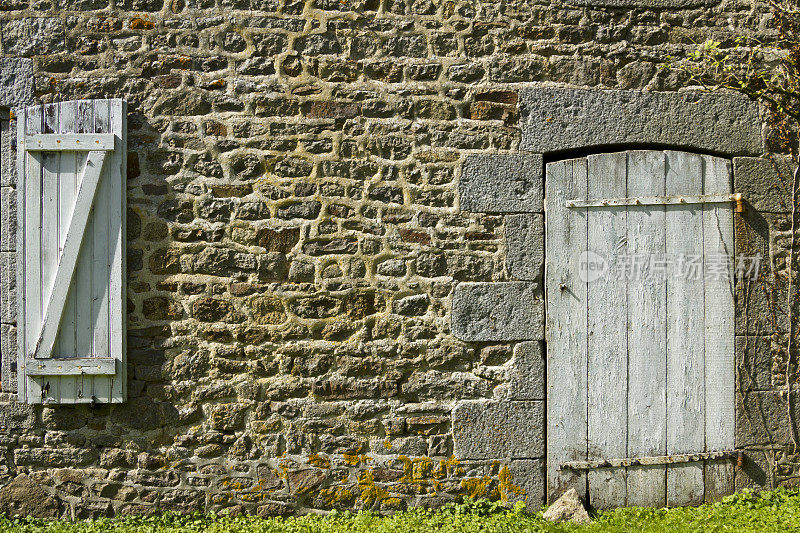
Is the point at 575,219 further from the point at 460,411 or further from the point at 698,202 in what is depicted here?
the point at 460,411

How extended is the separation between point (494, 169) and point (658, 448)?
6.43 ft

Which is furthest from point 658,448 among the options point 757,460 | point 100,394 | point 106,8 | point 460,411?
point 106,8

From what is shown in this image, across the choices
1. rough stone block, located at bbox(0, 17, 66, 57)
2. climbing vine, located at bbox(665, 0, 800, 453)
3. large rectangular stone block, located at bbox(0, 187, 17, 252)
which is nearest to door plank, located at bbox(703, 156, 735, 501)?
climbing vine, located at bbox(665, 0, 800, 453)

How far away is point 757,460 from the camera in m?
3.43

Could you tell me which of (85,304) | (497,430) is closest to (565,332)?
(497,430)

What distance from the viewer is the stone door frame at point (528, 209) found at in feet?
10.9

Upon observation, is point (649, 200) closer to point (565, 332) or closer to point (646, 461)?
point (565, 332)

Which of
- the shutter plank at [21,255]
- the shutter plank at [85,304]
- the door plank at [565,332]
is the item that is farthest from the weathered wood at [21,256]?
the door plank at [565,332]

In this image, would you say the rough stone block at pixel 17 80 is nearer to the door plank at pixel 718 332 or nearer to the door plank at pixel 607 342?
the door plank at pixel 607 342

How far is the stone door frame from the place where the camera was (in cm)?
332

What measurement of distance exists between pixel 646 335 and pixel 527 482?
1.14m

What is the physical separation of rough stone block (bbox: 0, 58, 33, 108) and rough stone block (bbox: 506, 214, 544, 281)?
2.90 meters

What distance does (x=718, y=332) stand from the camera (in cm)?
342

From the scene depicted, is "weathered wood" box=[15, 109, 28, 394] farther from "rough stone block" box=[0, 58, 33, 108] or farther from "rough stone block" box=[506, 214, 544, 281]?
"rough stone block" box=[506, 214, 544, 281]
